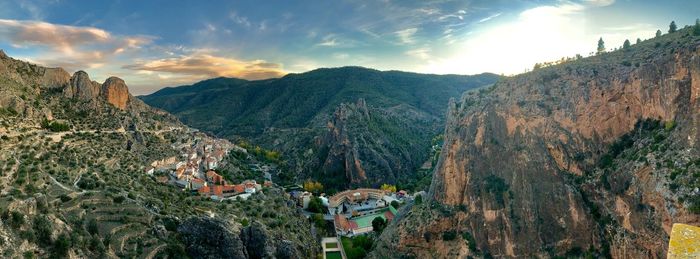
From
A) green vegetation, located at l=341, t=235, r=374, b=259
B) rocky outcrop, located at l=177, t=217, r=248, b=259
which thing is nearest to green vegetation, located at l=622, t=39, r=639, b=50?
green vegetation, located at l=341, t=235, r=374, b=259

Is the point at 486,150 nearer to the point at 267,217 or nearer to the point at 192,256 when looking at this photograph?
the point at 267,217

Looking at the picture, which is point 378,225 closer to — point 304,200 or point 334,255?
point 334,255

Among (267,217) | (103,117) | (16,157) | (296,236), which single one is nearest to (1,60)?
(103,117)

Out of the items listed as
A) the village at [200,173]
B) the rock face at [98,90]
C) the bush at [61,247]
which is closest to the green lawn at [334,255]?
the village at [200,173]

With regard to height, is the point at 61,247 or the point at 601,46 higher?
the point at 601,46

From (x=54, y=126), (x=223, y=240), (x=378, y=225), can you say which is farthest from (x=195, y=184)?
(x=378, y=225)

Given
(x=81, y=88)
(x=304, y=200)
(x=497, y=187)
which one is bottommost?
(x=304, y=200)

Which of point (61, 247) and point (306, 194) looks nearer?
point (61, 247)
